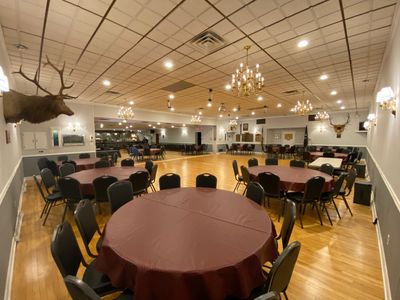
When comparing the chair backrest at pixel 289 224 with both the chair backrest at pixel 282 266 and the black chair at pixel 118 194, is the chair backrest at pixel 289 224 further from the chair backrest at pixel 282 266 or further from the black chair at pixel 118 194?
the black chair at pixel 118 194

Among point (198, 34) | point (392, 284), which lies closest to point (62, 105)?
point (198, 34)

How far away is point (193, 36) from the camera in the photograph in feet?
9.87

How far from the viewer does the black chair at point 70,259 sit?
1.32 m

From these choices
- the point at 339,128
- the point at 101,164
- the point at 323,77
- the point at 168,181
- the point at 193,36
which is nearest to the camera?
the point at 193,36

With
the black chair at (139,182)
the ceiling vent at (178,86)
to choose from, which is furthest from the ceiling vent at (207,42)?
the black chair at (139,182)

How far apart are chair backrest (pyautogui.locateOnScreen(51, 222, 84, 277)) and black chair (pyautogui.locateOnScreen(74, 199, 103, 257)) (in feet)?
0.58

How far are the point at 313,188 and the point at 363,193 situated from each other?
2.23 m

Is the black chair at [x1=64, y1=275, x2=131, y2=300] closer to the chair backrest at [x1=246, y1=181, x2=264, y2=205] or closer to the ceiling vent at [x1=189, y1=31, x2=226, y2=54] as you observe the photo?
the chair backrest at [x1=246, y1=181, x2=264, y2=205]

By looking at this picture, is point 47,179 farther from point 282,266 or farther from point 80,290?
point 282,266

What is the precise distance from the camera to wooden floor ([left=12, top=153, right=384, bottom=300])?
2006mm

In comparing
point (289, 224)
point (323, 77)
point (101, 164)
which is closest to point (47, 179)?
point (101, 164)

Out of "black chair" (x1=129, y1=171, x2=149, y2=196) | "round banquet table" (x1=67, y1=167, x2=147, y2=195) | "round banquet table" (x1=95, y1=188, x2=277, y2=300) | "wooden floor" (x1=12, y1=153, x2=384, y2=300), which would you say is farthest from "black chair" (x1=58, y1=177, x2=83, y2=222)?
"round banquet table" (x1=95, y1=188, x2=277, y2=300)

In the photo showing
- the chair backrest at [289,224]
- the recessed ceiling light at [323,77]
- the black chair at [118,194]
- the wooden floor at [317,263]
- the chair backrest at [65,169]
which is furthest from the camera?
the recessed ceiling light at [323,77]

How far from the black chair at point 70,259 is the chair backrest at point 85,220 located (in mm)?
178
